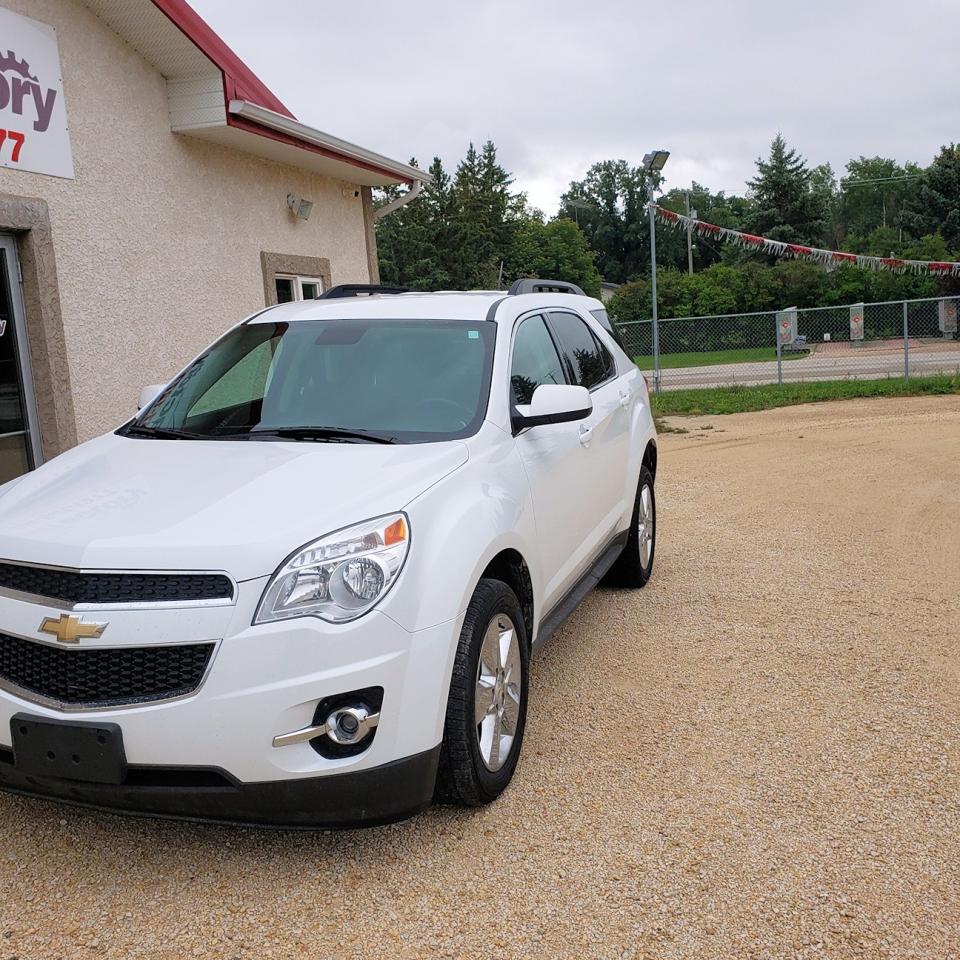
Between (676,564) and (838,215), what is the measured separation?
99.8 metres

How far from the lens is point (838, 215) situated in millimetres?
96312

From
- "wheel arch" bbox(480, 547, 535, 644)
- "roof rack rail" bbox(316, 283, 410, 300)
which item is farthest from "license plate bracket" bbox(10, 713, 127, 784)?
"roof rack rail" bbox(316, 283, 410, 300)

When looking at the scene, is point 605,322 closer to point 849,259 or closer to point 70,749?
point 70,749

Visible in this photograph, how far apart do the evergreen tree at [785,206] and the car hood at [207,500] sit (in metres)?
58.4

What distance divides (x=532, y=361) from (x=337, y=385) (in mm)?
941

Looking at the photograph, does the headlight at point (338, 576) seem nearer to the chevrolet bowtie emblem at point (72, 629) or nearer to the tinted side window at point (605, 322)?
the chevrolet bowtie emblem at point (72, 629)

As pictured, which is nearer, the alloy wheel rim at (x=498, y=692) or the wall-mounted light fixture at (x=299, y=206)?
the alloy wheel rim at (x=498, y=692)

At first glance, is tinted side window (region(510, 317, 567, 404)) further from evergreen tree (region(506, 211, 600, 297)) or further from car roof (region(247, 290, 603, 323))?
evergreen tree (region(506, 211, 600, 297))

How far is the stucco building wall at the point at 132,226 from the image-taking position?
7.29m

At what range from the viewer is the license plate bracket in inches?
106

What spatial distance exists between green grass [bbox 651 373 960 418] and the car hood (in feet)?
44.7

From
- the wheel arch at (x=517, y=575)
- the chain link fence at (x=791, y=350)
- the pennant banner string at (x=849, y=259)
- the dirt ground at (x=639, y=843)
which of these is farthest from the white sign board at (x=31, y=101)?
the pennant banner string at (x=849, y=259)

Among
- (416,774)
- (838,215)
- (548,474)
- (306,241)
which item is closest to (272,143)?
(306,241)

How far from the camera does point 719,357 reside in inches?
900
